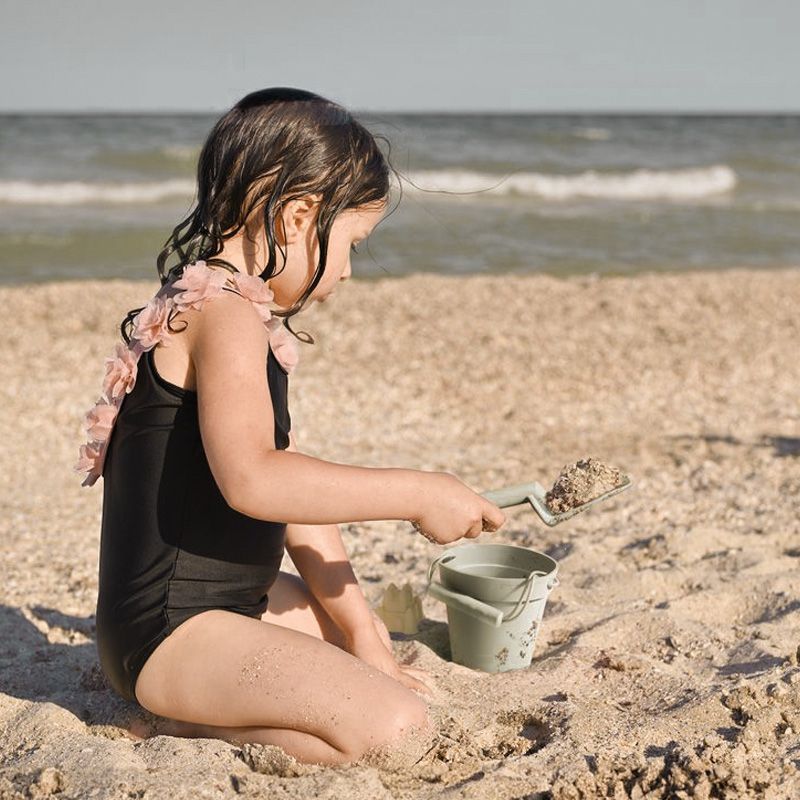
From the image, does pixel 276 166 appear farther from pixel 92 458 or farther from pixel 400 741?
pixel 400 741

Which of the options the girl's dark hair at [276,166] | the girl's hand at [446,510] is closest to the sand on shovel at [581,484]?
the girl's hand at [446,510]

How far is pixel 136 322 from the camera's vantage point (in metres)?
2.16

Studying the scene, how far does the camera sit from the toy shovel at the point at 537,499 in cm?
237

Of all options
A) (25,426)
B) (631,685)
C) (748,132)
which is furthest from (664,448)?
(748,132)

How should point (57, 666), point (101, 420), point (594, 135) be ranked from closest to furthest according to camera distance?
point (101, 420) < point (57, 666) < point (594, 135)

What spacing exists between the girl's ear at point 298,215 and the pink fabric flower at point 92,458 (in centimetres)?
58

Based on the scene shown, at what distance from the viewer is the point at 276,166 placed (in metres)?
2.13

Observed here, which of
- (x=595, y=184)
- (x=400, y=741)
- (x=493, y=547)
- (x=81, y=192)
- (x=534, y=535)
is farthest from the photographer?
(x=595, y=184)

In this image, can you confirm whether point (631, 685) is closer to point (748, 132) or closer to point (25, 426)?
point (25, 426)

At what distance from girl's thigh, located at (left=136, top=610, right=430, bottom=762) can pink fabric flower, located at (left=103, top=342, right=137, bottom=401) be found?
464mm

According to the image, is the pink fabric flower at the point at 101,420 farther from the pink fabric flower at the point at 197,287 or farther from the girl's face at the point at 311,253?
the girl's face at the point at 311,253

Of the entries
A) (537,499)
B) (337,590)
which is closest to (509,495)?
(537,499)

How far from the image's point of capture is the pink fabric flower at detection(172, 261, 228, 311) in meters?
2.07

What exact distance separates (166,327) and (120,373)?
0.15m
